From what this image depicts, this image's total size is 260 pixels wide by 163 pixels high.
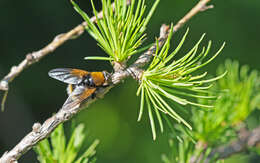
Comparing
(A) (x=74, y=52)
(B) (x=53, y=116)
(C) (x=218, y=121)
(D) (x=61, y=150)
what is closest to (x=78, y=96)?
(B) (x=53, y=116)

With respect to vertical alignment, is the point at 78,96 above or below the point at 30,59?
below

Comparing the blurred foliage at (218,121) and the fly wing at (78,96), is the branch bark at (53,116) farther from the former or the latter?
the blurred foliage at (218,121)

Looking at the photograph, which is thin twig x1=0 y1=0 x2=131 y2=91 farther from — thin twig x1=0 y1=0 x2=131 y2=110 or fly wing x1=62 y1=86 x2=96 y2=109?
fly wing x1=62 y1=86 x2=96 y2=109

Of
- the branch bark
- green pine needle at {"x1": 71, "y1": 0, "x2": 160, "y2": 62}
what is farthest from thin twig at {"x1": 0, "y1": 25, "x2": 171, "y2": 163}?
green pine needle at {"x1": 71, "y1": 0, "x2": 160, "y2": 62}

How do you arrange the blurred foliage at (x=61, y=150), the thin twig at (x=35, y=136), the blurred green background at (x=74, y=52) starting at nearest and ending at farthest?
the thin twig at (x=35, y=136)
the blurred foliage at (x=61, y=150)
the blurred green background at (x=74, y=52)

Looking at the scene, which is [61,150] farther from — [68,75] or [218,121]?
[218,121]

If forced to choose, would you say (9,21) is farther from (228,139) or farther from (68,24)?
(228,139)

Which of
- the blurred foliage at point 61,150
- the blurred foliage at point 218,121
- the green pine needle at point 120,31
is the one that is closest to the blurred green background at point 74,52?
the blurred foliage at point 218,121

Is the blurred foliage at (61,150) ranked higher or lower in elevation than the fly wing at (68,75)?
Answer: lower
